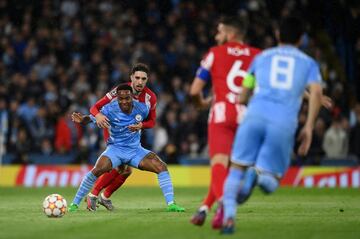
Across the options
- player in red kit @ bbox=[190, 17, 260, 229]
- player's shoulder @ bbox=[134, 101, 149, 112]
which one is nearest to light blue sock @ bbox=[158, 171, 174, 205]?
player's shoulder @ bbox=[134, 101, 149, 112]

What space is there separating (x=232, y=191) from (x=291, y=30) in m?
1.76

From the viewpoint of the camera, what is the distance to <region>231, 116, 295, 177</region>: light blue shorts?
8594 mm

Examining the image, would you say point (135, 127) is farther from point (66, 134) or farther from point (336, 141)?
point (66, 134)

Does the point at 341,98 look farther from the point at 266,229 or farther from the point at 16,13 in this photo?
the point at 266,229

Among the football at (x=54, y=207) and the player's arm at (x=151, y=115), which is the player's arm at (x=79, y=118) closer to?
the player's arm at (x=151, y=115)

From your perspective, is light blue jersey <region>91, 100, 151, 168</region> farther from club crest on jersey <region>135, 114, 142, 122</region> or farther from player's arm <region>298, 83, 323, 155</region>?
player's arm <region>298, 83, 323, 155</region>

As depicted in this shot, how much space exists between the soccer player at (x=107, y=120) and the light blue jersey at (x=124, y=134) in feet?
0.33

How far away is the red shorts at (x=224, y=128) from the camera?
9711 millimetres

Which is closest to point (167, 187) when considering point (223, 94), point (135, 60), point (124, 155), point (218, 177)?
point (124, 155)

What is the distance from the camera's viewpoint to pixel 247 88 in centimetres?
901

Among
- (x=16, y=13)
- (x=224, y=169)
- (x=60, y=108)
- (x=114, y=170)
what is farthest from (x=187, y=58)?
(x=224, y=169)

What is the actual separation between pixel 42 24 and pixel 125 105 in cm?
1401

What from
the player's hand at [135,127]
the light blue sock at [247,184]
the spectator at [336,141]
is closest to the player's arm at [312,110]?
the light blue sock at [247,184]

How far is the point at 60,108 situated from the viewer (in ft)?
79.1
